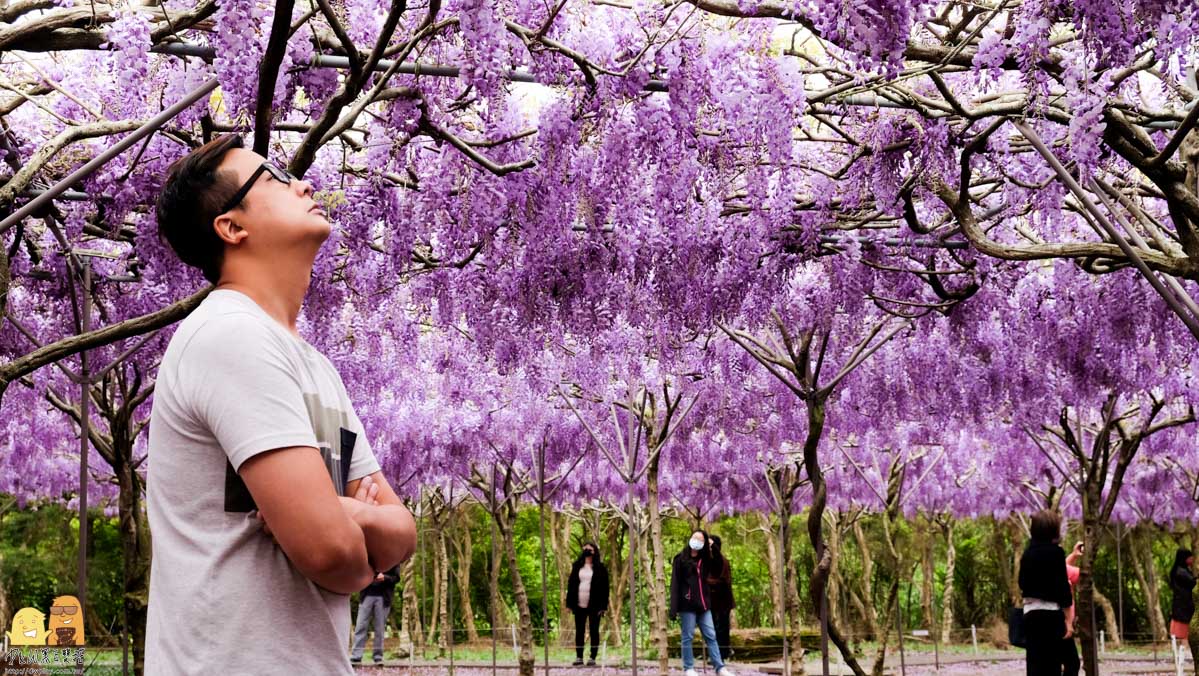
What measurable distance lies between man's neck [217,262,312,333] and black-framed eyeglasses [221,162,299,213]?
89 mm

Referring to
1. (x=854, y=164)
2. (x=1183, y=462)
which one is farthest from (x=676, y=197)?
(x=1183, y=462)

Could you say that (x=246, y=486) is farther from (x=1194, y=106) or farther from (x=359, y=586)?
(x=1194, y=106)

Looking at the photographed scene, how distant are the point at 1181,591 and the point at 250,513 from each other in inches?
575

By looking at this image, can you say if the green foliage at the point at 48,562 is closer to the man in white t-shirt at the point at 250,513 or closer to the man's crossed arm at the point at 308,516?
the man in white t-shirt at the point at 250,513

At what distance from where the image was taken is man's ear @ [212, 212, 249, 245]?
180cm

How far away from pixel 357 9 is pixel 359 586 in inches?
200

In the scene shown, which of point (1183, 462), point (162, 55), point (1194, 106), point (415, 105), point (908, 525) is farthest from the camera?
point (908, 525)

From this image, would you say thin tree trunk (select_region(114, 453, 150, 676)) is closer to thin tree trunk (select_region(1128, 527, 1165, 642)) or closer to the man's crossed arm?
the man's crossed arm

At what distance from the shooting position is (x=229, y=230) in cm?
180

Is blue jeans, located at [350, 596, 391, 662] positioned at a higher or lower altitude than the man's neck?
lower

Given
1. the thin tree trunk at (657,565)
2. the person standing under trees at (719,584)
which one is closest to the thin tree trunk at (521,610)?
the thin tree trunk at (657,565)

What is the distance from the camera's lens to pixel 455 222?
28.1 ft

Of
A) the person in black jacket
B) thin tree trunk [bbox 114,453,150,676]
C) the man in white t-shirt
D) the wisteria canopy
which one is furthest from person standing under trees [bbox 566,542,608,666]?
the man in white t-shirt

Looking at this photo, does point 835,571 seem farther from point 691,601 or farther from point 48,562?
point 48,562
